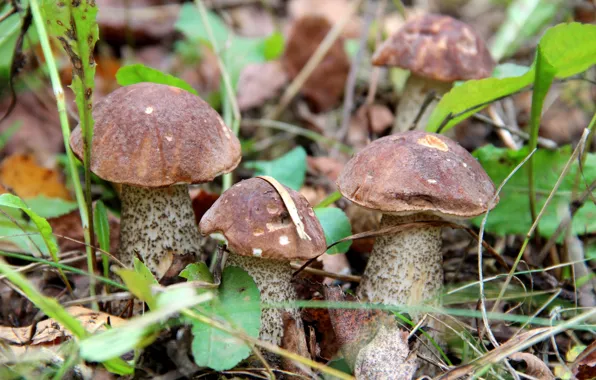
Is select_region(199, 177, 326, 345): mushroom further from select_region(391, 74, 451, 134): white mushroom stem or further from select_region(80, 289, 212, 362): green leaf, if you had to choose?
select_region(391, 74, 451, 134): white mushroom stem

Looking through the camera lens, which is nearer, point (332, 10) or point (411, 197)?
point (411, 197)

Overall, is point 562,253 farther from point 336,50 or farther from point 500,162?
point 336,50

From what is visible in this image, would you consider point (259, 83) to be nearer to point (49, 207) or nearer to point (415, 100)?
point (415, 100)

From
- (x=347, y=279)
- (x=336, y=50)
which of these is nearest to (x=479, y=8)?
(x=336, y=50)

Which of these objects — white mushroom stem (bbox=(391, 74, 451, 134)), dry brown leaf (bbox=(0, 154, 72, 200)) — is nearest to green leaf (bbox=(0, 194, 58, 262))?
dry brown leaf (bbox=(0, 154, 72, 200))

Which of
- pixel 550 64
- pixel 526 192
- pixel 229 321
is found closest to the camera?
pixel 229 321

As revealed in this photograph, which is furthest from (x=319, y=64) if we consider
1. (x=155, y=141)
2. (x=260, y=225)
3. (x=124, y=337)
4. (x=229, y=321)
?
(x=124, y=337)
